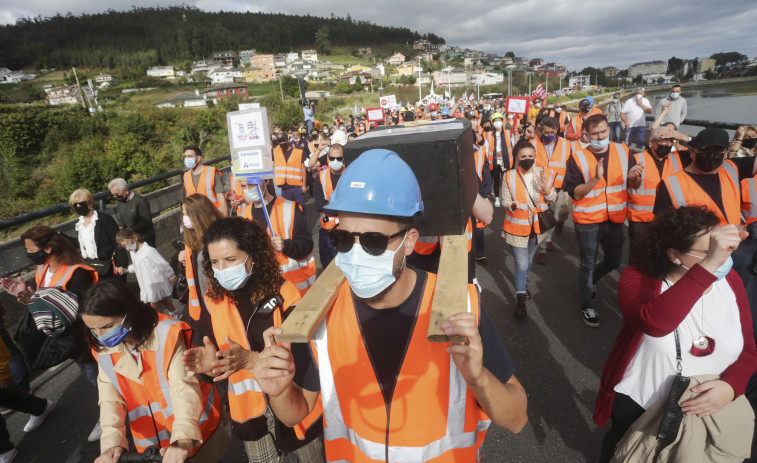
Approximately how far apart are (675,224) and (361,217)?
5.49 ft

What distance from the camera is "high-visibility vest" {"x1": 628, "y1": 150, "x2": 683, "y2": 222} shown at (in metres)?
3.63

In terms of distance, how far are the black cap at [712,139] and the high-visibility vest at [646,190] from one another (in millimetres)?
730

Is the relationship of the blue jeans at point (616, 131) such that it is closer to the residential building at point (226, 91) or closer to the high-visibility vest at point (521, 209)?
the high-visibility vest at point (521, 209)

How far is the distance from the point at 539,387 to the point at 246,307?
8.55ft

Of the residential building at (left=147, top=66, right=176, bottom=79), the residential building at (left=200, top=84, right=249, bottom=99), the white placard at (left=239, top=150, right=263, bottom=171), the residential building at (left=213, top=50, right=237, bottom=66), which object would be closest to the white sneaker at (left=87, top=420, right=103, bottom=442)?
the white placard at (left=239, top=150, right=263, bottom=171)

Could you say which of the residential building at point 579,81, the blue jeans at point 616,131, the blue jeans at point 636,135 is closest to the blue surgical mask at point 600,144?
the blue jeans at point 636,135

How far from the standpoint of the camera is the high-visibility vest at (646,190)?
11.9 feet

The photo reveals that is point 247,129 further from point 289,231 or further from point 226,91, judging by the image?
point 226,91

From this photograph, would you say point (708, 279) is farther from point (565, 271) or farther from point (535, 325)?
point (565, 271)

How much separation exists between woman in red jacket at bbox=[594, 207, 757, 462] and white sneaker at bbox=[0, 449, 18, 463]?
4.48 meters

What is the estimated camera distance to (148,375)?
6.70 feet

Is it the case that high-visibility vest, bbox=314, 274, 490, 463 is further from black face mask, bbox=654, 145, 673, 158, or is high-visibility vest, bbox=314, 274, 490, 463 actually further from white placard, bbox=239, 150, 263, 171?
black face mask, bbox=654, 145, 673, 158

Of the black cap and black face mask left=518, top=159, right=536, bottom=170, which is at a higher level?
the black cap

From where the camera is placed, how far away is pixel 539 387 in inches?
127
